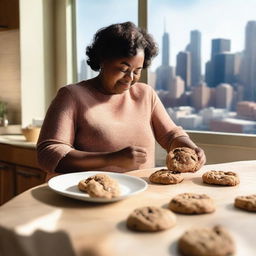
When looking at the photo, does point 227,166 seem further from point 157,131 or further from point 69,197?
point 69,197

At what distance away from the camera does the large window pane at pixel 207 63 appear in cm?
246

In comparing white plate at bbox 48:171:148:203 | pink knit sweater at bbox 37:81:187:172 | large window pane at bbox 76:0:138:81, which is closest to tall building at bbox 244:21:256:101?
pink knit sweater at bbox 37:81:187:172

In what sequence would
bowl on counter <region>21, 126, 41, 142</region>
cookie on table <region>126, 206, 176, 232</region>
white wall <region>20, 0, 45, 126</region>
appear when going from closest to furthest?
cookie on table <region>126, 206, 176, 232</region>, bowl on counter <region>21, 126, 41, 142</region>, white wall <region>20, 0, 45, 126</region>

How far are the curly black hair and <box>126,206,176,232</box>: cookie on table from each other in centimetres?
94

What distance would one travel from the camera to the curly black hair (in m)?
1.72

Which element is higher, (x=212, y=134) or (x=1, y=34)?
(x=1, y=34)

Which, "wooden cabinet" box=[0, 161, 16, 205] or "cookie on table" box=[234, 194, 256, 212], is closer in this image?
"cookie on table" box=[234, 194, 256, 212]

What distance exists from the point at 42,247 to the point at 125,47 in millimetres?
1056

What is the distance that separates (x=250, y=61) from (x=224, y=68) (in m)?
0.18

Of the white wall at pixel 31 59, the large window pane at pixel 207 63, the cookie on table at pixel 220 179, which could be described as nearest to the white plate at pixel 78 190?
the cookie on table at pixel 220 179

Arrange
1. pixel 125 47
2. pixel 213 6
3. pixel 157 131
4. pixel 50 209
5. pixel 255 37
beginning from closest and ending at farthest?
pixel 50 209 → pixel 125 47 → pixel 157 131 → pixel 255 37 → pixel 213 6

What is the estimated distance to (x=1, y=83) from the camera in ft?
11.6

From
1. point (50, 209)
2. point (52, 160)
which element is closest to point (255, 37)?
point (52, 160)

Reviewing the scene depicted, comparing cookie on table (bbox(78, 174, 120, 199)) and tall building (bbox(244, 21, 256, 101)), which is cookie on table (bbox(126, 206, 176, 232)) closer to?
cookie on table (bbox(78, 174, 120, 199))
